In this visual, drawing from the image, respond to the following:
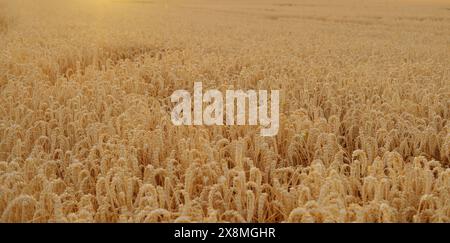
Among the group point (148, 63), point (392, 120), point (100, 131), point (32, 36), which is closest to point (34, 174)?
point (100, 131)

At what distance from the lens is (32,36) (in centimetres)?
1005

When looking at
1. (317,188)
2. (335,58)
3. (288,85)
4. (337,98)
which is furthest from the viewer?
(335,58)

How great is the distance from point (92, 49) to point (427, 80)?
19.1ft

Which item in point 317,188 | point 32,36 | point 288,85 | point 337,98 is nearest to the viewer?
point 317,188

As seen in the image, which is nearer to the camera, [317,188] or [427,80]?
[317,188]

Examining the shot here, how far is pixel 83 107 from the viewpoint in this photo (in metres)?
4.26

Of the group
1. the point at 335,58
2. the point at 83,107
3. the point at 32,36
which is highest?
Result: the point at 32,36

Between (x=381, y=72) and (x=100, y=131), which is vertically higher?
(x=381, y=72)

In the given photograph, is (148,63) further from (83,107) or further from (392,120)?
(392,120)

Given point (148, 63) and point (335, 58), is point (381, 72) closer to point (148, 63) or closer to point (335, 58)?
point (335, 58)

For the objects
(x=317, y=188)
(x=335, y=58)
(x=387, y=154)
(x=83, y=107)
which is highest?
(x=335, y=58)

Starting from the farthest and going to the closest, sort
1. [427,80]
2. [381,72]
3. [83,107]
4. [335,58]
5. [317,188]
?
[335,58], [381,72], [427,80], [83,107], [317,188]

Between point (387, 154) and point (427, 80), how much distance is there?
3390mm

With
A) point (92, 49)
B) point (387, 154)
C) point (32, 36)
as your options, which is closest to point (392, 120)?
point (387, 154)
